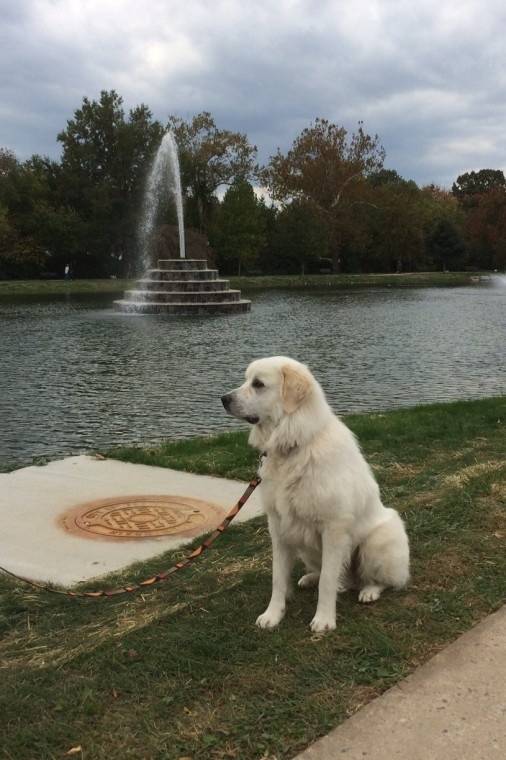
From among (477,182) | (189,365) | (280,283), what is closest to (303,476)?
(189,365)

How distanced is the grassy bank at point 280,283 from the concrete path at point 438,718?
55.9 metres

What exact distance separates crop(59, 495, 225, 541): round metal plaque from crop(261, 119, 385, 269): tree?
7834 cm

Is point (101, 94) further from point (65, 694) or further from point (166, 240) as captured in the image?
point (65, 694)

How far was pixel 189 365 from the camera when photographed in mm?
18500

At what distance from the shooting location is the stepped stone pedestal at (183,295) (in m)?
36.9

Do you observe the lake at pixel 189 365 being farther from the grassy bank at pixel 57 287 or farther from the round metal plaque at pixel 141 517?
the grassy bank at pixel 57 287

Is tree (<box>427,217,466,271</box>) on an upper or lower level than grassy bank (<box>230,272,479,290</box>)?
upper

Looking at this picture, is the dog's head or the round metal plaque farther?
the round metal plaque

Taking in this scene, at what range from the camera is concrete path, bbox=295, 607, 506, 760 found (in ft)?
9.77

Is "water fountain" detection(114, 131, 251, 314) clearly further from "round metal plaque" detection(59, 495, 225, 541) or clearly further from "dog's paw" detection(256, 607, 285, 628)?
"dog's paw" detection(256, 607, 285, 628)

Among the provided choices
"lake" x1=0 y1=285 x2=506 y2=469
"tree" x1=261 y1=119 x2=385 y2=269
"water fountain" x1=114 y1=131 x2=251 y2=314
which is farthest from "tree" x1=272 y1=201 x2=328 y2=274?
"lake" x1=0 y1=285 x2=506 y2=469

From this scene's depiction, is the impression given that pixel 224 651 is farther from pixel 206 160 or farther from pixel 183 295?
pixel 206 160

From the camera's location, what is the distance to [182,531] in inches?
245

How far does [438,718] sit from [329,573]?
1.09 metres
